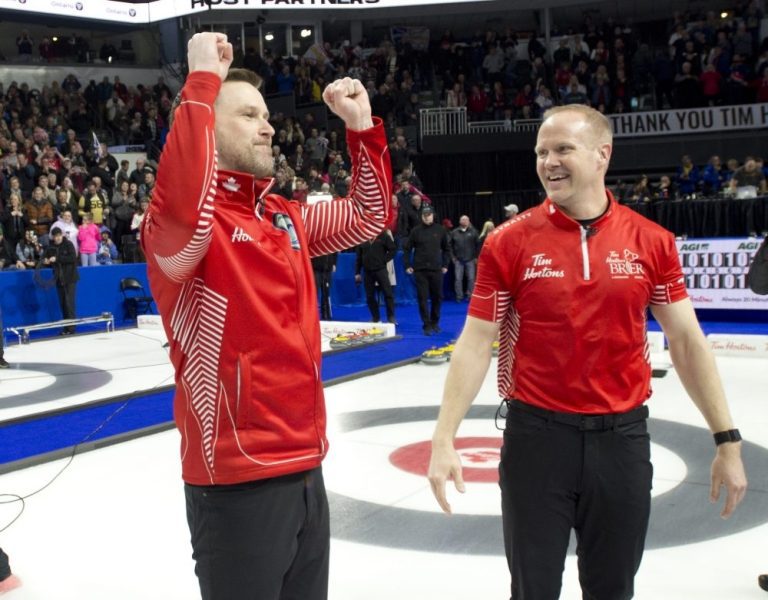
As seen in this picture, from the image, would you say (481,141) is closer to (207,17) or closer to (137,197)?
(137,197)

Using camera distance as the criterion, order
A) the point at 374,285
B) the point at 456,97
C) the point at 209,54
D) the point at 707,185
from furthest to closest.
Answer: the point at 456,97 < the point at 707,185 < the point at 374,285 < the point at 209,54

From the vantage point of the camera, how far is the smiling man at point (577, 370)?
2922 mm

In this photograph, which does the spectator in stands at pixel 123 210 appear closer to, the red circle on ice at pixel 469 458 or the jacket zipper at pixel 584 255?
the red circle on ice at pixel 469 458

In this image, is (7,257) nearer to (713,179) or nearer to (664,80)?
(713,179)

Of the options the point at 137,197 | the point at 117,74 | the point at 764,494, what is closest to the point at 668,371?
the point at 764,494

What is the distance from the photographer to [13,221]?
17.4 meters

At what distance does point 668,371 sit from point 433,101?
18.9m

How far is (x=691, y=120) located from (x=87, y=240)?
1521 centimetres

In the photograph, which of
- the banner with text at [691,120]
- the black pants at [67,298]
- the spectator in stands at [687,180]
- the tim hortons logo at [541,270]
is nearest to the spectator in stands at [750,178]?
the spectator in stands at [687,180]

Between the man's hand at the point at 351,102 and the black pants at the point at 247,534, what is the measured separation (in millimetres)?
1069

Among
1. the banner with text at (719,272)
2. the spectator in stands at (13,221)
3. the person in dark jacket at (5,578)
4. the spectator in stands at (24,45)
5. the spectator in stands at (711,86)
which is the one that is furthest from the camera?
Answer: the spectator in stands at (24,45)

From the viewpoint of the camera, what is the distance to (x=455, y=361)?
3.07 meters

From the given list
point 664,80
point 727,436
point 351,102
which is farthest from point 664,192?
point 351,102

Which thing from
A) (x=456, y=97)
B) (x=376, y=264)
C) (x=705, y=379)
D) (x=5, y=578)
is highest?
(x=456, y=97)
